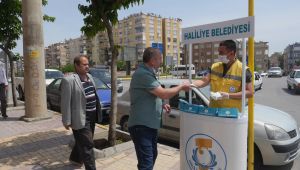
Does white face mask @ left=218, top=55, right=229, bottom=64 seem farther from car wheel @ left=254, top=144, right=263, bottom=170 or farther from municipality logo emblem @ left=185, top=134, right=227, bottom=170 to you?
car wheel @ left=254, top=144, right=263, bottom=170

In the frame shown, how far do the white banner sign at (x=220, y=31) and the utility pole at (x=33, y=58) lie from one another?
6.02m

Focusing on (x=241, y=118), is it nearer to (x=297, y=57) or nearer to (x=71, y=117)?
(x=71, y=117)

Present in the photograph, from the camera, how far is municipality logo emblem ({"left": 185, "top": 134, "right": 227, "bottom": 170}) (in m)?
3.25

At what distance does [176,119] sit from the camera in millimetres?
5984

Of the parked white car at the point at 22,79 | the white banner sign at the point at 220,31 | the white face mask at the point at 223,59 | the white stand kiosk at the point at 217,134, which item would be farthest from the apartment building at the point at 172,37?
the white stand kiosk at the point at 217,134

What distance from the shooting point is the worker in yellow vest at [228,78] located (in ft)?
11.4

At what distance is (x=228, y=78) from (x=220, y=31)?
586 millimetres

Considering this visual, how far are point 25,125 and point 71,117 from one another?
4.57 metres

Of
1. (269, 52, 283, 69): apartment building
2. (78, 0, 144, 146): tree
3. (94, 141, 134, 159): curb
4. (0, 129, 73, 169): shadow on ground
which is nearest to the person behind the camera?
(0, 129, 73, 169): shadow on ground

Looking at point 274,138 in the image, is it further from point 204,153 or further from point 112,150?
point 112,150

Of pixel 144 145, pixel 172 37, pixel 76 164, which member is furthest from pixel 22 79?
pixel 172 37

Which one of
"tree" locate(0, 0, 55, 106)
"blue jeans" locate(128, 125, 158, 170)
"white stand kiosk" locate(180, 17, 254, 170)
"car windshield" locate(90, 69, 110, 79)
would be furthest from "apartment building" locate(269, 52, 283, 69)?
"blue jeans" locate(128, 125, 158, 170)

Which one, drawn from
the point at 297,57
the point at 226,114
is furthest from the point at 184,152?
the point at 297,57

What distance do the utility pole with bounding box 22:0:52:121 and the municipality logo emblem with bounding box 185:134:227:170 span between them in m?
6.28
